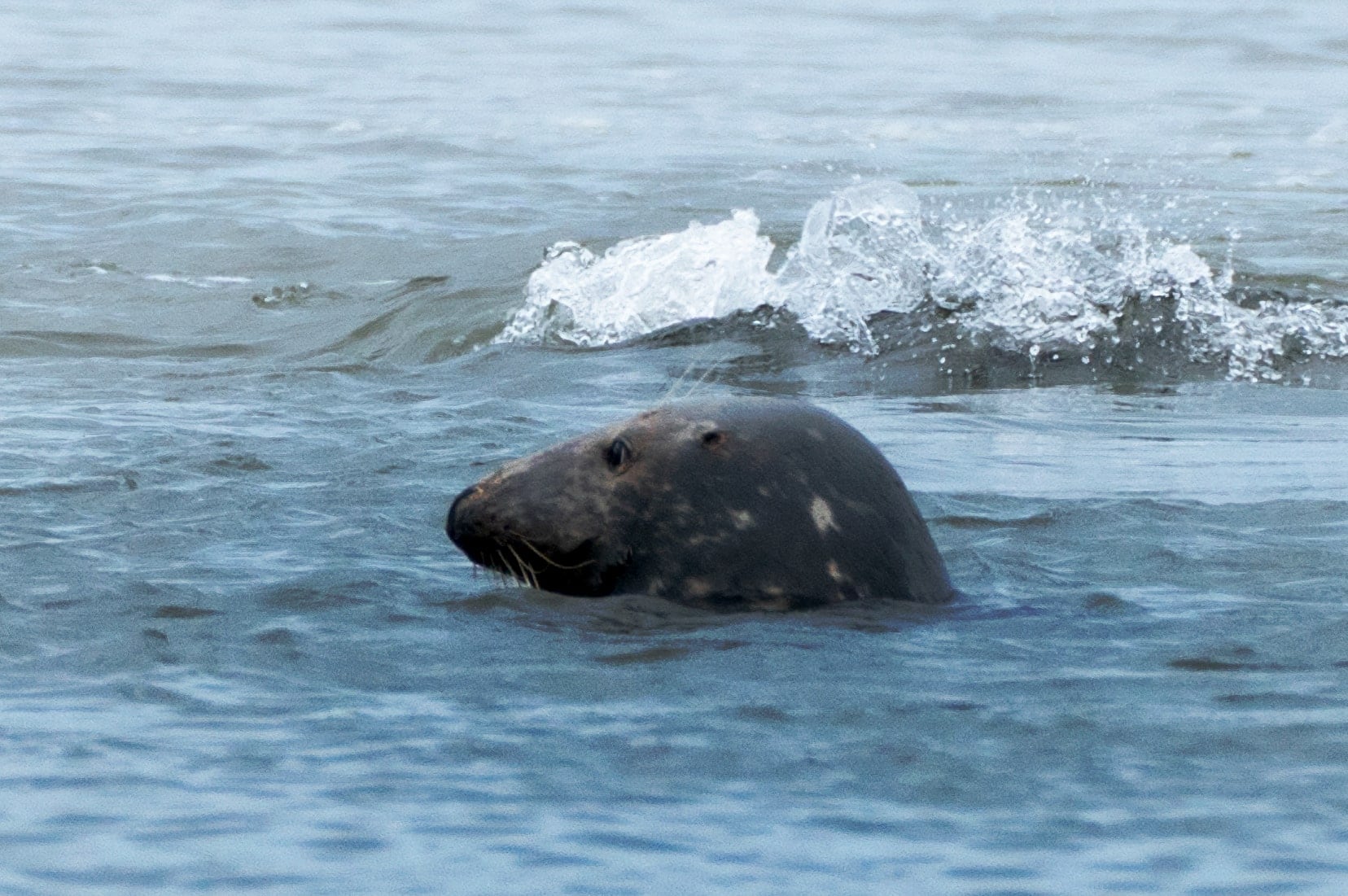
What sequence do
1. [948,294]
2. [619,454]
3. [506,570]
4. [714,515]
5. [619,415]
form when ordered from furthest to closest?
[948,294]
[619,415]
[506,570]
[619,454]
[714,515]

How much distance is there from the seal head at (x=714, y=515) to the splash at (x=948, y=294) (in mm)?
4712

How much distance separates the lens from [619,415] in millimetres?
8641

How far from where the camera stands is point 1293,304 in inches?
428

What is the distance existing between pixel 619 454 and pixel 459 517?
45 cm

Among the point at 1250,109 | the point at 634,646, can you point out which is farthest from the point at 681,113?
the point at 634,646

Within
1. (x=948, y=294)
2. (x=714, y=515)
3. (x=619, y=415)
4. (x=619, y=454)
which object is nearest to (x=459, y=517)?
(x=619, y=454)

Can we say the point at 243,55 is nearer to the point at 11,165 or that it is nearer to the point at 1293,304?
the point at 11,165

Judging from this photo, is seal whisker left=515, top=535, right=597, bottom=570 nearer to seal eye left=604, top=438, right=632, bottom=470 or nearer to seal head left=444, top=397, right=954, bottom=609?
seal head left=444, top=397, right=954, bottom=609

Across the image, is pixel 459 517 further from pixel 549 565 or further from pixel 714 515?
pixel 714 515

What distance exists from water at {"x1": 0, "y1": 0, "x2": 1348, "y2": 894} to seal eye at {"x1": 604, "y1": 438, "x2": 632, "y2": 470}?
1.31 ft

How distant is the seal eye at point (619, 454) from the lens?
5.45m

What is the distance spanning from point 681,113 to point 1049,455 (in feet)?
46.0

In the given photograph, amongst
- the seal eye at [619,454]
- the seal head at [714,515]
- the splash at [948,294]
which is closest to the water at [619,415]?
the splash at [948,294]

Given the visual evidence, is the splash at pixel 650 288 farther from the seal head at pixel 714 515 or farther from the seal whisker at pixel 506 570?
the seal head at pixel 714 515
